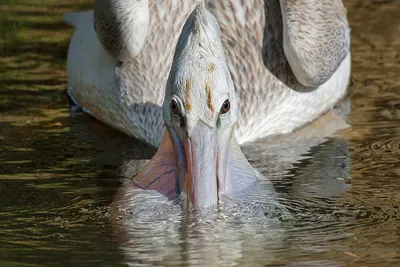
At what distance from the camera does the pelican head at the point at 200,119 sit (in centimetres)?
518

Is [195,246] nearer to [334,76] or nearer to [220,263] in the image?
[220,263]

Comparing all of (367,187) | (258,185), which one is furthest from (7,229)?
(367,187)

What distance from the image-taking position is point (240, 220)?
512 centimetres

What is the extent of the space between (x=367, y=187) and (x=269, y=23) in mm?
1641

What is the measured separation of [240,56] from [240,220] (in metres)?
1.94

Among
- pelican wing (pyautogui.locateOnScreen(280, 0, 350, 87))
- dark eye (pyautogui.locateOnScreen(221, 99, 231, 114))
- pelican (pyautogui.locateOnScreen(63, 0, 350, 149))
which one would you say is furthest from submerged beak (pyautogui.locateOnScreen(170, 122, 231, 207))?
pelican wing (pyautogui.locateOnScreen(280, 0, 350, 87))

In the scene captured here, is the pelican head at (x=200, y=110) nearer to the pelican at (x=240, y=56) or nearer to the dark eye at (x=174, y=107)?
the dark eye at (x=174, y=107)

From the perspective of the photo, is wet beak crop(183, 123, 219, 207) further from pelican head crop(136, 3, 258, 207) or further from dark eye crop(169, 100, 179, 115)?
dark eye crop(169, 100, 179, 115)

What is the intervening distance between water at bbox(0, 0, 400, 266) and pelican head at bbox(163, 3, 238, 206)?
16cm

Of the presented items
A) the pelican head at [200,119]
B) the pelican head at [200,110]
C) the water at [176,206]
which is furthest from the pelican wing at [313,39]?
the pelican head at [200,110]

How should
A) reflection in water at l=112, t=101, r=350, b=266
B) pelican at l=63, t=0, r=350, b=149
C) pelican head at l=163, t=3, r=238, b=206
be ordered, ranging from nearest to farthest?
reflection in water at l=112, t=101, r=350, b=266, pelican head at l=163, t=3, r=238, b=206, pelican at l=63, t=0, r=350, b=149

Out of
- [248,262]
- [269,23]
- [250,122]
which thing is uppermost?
[269,23]

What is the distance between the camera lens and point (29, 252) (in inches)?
186

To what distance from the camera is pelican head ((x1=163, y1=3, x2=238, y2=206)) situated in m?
5.18
